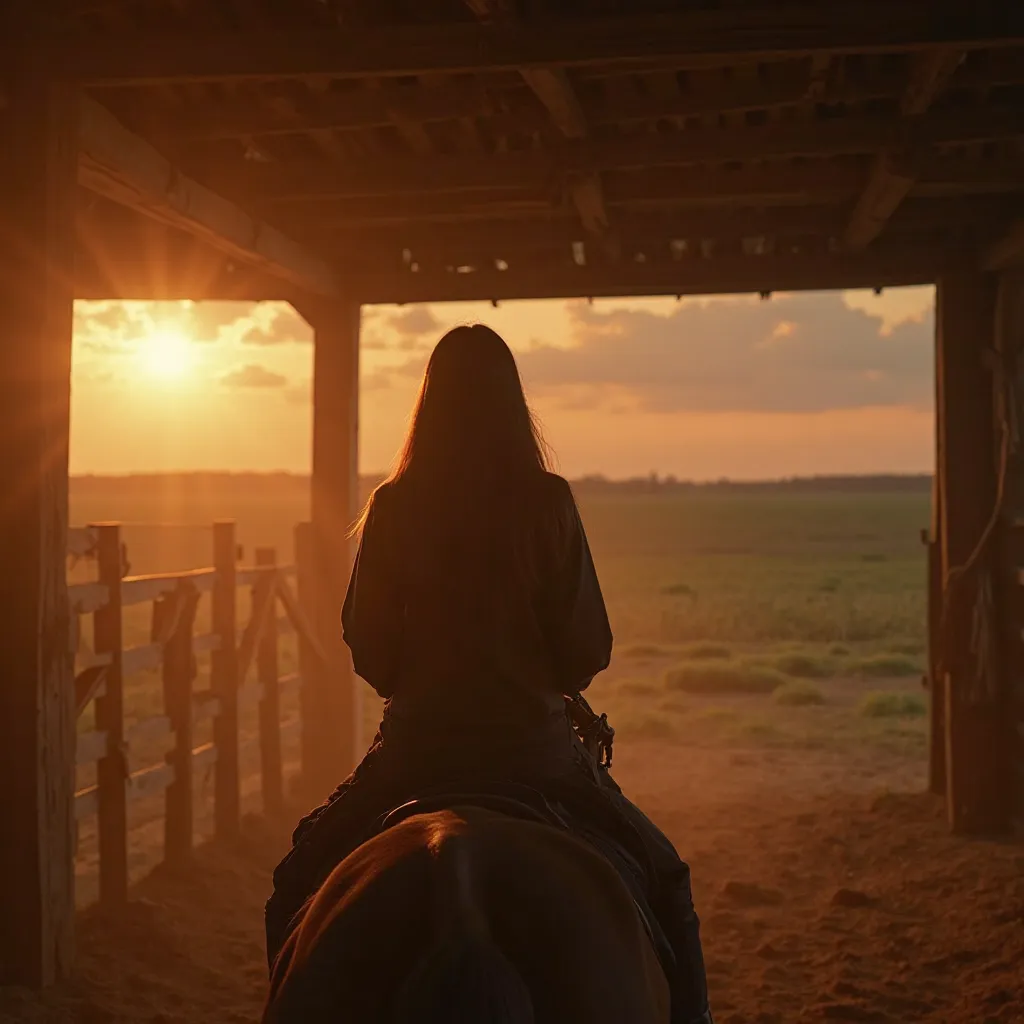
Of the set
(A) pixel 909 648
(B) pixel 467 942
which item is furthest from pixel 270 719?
(A) pixel 909 648

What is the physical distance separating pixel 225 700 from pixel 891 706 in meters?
9.88

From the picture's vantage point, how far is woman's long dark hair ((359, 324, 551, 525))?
3.01 meters

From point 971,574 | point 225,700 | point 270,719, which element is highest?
point 971,574

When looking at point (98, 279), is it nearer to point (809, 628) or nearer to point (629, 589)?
point (809, 628)

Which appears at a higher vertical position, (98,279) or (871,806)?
(98,279)

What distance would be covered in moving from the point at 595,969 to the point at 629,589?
43010 millimetres

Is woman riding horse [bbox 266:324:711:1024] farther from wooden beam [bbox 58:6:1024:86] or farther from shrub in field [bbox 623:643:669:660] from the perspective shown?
shrub in field [bbox 623:643:669:660]

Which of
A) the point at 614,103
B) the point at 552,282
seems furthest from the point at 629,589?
the point at 614,103

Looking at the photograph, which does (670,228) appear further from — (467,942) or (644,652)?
(644,652)

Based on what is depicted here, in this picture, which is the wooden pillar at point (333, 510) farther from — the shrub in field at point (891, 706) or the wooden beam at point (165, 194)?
the shrub in field at point (891, 706)

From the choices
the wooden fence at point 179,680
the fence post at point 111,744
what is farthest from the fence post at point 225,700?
the fence post at point 111,744

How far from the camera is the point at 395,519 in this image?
9.95 feet

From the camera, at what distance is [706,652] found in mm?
23234

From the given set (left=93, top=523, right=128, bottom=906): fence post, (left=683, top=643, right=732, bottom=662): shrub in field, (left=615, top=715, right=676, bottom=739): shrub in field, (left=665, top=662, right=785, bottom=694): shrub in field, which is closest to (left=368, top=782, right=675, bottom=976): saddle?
(left=93, top=523, right=128, bottom=906): fence post
